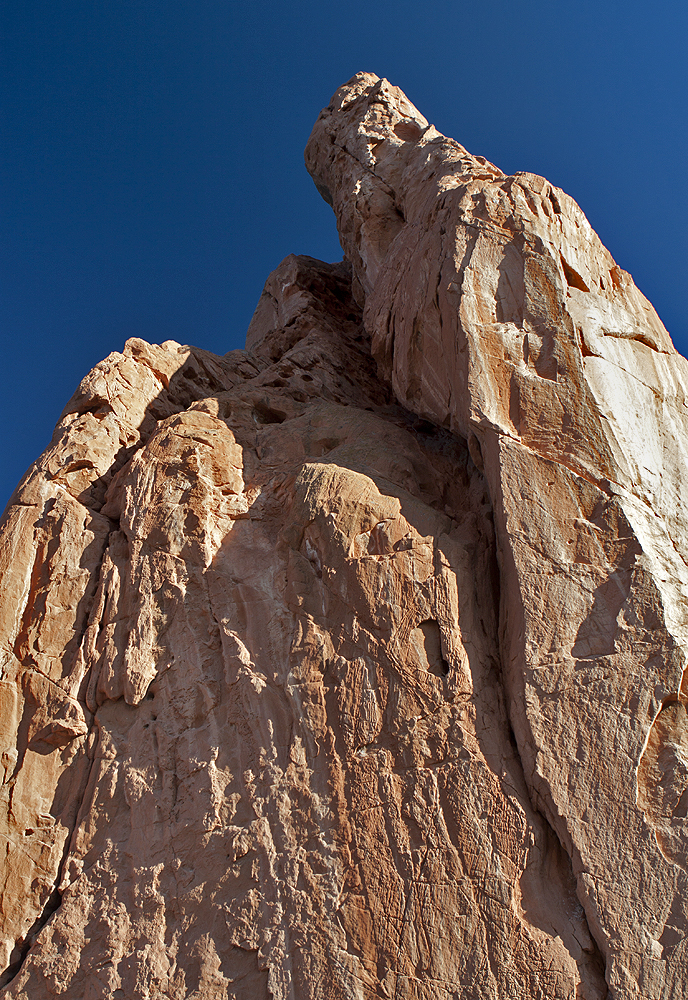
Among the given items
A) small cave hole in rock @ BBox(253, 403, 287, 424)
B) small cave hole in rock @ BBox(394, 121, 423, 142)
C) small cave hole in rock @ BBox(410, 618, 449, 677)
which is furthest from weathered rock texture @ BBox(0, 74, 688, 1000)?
small cave hole in rock @ BBox(394, 121, 423, 142)

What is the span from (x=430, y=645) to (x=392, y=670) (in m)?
0.55

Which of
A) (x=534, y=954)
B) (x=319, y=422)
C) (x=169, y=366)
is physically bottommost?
(x=534, y=954)

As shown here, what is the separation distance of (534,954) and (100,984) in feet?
14.5

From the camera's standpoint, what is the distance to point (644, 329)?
9734 millimetres

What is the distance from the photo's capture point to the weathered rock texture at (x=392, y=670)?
6.18 meters

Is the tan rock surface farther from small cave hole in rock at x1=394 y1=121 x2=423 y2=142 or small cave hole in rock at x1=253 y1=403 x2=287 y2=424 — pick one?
small cave hole in rock at x1=394 y1=121 x2=423 y2=142

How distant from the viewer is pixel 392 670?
24.4ft

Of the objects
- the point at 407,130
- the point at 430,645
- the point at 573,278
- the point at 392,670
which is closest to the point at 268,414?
the point at 573,278

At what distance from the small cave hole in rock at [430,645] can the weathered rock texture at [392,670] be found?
24 millimetres

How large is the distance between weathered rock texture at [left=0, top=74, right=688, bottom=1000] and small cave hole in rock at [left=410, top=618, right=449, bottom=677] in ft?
0.08

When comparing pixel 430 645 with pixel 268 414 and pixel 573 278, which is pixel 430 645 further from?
pixel 268 414

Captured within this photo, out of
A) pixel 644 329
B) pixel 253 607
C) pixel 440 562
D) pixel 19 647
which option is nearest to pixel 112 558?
pixel 19 647

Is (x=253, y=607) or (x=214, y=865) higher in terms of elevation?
(x=253, y=607)

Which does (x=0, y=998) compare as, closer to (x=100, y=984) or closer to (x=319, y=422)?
(x=100, y=984)
